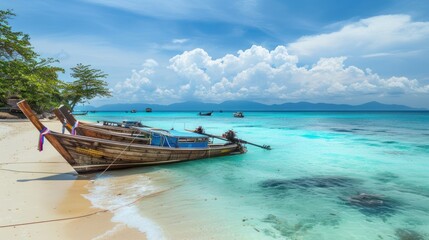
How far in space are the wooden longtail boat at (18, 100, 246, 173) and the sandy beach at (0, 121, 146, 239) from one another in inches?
31.6

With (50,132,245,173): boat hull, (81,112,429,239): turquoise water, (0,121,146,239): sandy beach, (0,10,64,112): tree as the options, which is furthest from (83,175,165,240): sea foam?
(0,10,64,112): tree

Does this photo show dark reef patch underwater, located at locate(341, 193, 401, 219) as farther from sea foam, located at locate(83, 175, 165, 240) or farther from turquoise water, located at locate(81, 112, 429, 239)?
sea foam, located at locate(83, 175, 165, 240)

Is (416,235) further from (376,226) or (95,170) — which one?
(95,170)

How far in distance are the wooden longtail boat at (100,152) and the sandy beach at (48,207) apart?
31.6 inches

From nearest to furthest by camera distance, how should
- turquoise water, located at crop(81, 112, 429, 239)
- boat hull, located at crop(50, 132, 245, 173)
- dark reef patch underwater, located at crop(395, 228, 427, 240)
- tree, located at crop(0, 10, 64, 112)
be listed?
dark reef patch underwater, located at crop(395, 228, 427, 240) < turquoise water, located at crop(81, 112, 429, 239) < boat hull, located at crop(50, 132, 245, 173) < tree, located at crop(0, 10, 64, 112)

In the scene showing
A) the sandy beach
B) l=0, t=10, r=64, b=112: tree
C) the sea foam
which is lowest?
the sea foam

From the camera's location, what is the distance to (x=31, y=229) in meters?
6.53

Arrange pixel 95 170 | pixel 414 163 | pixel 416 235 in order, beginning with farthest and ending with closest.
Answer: pixel 414 163, pixel 95 170, pixel 416 235

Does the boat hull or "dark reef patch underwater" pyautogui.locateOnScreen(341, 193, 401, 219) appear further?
the boat hull

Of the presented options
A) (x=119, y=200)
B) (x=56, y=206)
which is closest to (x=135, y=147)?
(x=119, y=200)

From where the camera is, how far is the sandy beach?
6.56 metres

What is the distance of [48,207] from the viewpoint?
8.09m

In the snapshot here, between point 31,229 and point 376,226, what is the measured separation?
953cm

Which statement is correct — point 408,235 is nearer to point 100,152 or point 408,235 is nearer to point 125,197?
point 125,197
